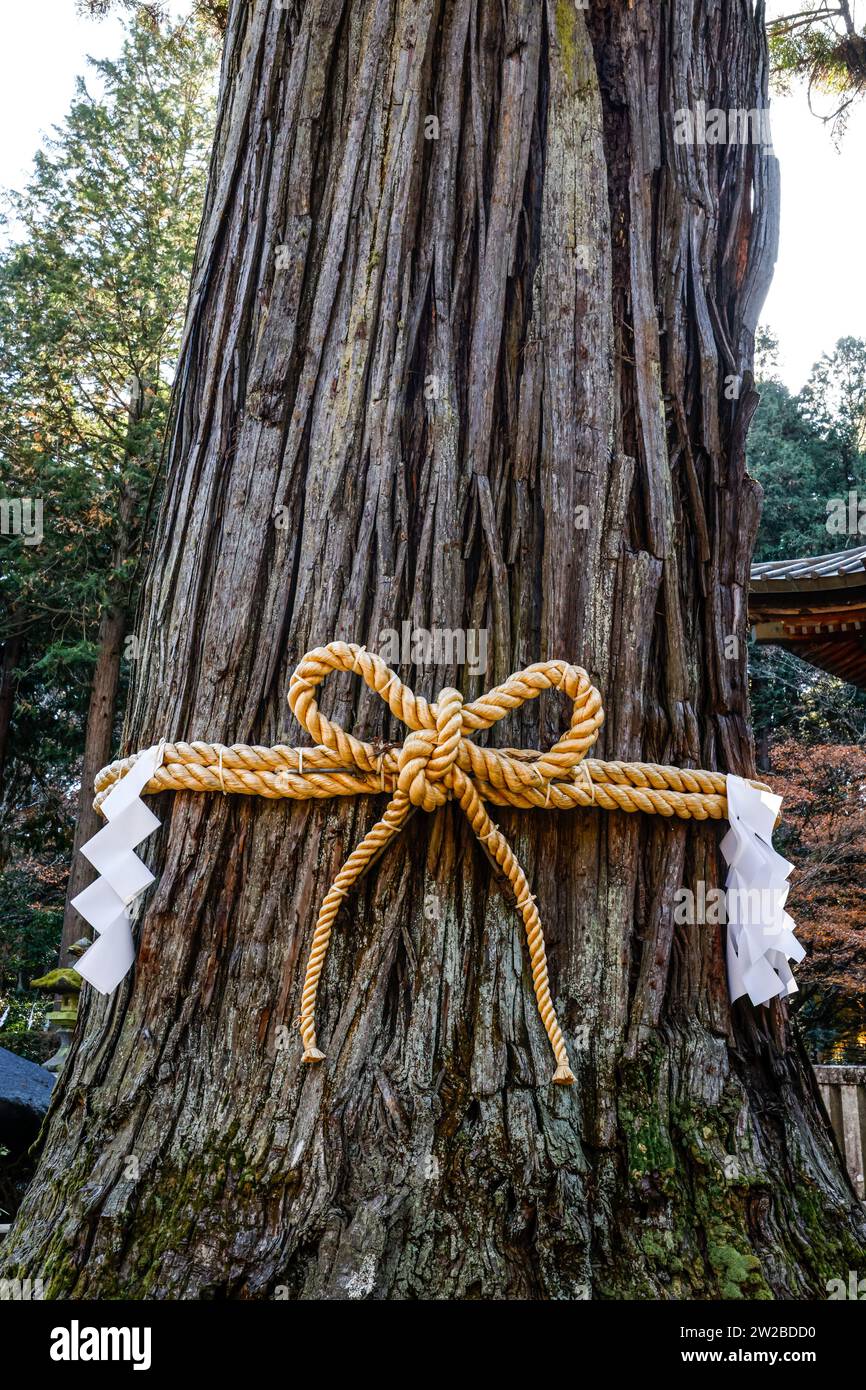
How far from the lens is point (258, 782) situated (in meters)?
1.24

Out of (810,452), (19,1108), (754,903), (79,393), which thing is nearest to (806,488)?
(810,452)

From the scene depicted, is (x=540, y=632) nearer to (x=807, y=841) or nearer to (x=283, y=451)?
(x=283, y=451)

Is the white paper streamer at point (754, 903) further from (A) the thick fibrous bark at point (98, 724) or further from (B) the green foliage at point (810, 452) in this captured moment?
(B) the green foliage at point (810, 452)

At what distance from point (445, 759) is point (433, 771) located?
22mm

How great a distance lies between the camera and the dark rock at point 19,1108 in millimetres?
4551

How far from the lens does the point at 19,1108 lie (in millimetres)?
4586

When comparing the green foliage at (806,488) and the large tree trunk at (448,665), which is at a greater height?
the green foliage at (806,488)

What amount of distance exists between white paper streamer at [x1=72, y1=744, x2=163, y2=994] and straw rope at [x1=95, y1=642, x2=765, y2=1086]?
45mm

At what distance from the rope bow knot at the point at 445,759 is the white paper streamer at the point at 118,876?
262 millimetres

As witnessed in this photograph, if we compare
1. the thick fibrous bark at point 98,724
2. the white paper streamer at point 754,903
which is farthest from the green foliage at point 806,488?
the white paper streamer at point 754,903

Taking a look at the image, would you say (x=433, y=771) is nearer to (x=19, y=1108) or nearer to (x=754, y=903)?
(x=754, y=903)

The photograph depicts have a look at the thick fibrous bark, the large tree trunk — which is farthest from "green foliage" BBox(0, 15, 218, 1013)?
the large tree trunk

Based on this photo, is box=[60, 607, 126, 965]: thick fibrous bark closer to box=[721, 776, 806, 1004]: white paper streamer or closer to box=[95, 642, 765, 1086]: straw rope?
box=[95, 642, 765, 1086]: straw rope

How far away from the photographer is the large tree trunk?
1095mm
